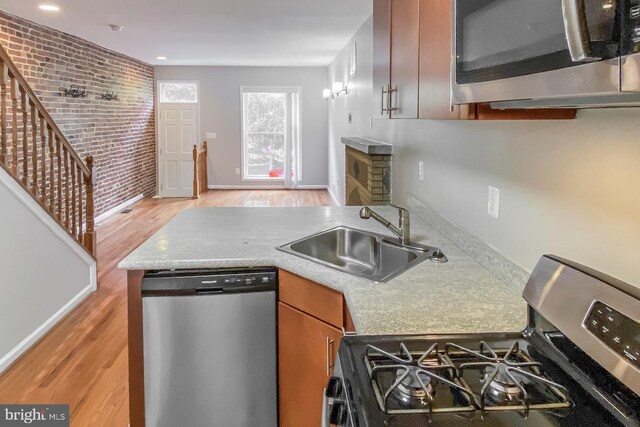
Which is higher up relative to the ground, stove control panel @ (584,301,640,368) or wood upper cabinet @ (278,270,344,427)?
stove control panel @ (584,301,640,368)

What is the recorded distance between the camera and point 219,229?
105 inches

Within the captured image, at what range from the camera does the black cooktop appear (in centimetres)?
98

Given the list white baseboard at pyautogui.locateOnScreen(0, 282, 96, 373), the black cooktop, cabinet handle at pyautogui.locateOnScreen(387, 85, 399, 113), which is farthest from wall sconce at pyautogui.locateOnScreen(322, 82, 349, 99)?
the black cooktop

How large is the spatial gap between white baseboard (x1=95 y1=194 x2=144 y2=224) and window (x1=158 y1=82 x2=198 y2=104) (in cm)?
211

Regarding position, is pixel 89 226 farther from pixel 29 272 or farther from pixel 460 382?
pixel 460 382

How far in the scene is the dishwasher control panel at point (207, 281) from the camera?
2.11 metres

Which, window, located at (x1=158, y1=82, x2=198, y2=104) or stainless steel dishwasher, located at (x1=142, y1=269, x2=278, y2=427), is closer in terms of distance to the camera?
stainless steel dishwasher, located at (x1=142, y1=269, x2=278, y2=427)

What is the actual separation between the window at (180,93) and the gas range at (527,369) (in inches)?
390

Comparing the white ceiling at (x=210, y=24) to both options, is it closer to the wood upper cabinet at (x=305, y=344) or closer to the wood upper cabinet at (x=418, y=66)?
the wood upper cabinet at (x=418, y=66)

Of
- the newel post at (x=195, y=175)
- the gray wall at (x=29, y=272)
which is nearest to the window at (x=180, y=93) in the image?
the newel post at (x=195, y=175)

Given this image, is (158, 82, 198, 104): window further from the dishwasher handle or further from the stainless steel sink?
the dishwasher handle

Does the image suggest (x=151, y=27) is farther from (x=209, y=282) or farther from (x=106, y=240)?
(x=209, y=282)

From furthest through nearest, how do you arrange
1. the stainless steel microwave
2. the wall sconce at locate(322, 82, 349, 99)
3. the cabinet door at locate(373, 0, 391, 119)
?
the wall sconce at locate(322, 82, 349, 99) → the cabinet door at locate(373, 0, 391, 119) → the stainless steel microwave

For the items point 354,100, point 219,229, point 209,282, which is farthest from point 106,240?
point 209,282
